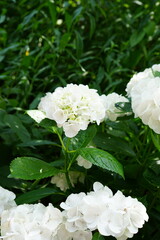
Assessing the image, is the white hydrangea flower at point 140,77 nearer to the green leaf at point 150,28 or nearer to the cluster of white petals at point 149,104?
the cluster of white petals at point 149,104

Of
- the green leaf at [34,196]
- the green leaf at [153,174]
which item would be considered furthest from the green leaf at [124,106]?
the green leaf at [34,196]

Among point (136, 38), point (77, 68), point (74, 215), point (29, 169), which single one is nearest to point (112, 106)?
point (29, 169)

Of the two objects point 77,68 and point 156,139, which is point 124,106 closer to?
point 156,139

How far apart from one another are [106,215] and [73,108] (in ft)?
0.90

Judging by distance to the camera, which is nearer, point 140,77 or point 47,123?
point 47,123

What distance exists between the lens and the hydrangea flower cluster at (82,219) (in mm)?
851

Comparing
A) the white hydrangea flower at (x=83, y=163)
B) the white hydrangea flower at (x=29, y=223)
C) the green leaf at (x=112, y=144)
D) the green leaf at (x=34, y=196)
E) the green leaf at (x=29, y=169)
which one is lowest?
the green leaf at (x=34, y=196)

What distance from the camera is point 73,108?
3.35 feet

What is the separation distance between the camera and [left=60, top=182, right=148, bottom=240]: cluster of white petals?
33.3 inches

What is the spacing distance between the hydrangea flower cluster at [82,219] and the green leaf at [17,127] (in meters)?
0.51

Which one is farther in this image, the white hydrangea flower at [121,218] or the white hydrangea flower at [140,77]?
the white hydrangea flower at [140,77]

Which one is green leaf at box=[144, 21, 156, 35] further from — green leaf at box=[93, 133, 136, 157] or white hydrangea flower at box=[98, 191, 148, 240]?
white hydrangea flower at box=[98, 191, 148, 240]

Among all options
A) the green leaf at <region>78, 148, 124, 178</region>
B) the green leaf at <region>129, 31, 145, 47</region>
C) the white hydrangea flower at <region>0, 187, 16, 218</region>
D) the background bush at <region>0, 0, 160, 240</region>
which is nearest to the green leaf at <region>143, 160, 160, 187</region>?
the background bush at <region>0, 0, 160, 240</region>

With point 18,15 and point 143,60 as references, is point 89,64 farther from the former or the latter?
point 18,15
